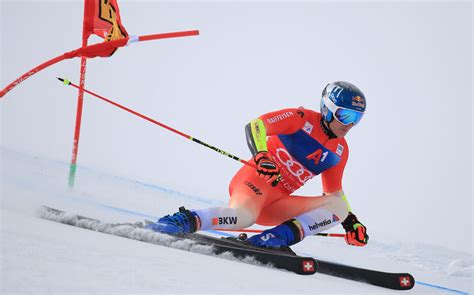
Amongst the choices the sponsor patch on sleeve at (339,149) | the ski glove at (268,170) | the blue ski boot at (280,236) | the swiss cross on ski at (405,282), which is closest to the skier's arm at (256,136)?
the ski glove at (268,170)

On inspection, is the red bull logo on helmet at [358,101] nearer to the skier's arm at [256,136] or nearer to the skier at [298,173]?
the skier at [298,173]

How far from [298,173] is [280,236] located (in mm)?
554

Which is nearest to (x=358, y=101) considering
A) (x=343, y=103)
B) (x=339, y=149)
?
(x=343, y=103)

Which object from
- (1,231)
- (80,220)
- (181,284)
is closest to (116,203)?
(80,220)

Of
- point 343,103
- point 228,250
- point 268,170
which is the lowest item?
point 228,250

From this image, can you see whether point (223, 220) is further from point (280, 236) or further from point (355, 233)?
point (355, 233)

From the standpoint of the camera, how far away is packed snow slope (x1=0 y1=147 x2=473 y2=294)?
198cm

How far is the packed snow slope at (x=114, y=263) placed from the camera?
1.98 meters

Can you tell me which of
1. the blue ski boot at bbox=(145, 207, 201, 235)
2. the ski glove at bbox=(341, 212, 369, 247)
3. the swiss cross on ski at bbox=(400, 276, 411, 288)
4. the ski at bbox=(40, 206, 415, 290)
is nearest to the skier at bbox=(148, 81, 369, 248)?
the ski glove at bbox=(341, 212, 369, 247)

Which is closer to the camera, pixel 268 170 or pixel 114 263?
pixel 114 263

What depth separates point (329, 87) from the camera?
13.4 feet

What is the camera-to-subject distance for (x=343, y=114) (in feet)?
13.1

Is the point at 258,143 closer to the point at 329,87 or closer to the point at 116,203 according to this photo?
the point at 329,87

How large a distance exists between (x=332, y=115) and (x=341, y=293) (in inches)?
61.4
